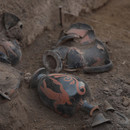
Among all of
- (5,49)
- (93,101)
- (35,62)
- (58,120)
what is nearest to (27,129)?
(58,120)

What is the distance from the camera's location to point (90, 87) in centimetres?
315

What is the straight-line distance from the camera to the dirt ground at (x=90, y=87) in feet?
7.91

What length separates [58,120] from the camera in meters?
2.62

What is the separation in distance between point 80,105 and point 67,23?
311 centimetres

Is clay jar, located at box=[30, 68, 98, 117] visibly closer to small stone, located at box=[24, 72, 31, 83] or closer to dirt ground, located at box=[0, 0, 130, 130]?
dirt ground, located at box=[0, 0, 130, 130]

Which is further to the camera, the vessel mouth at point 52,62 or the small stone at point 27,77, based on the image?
the vessel mouth at point 52,62

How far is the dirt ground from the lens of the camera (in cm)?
241

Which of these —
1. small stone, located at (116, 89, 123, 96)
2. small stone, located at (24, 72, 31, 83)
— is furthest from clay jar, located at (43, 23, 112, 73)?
small stone, located at (116, 89, 123, 96)

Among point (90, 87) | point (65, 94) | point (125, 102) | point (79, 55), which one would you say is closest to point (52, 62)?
point (79, 55)

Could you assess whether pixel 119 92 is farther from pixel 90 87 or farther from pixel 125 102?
pixel 90 87

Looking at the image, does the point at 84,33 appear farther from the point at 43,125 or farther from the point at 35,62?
the point at 43,125

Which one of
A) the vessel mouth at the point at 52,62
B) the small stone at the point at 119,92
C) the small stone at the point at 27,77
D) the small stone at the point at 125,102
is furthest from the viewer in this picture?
the vessel mouth at the point at 52,62

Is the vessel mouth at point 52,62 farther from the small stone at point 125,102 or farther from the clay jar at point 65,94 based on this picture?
the small stone at point 125,102

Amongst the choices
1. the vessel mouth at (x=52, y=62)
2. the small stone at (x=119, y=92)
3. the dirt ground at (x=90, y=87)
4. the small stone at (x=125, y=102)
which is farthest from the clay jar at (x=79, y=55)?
the small stone at (x=125, y=102)
